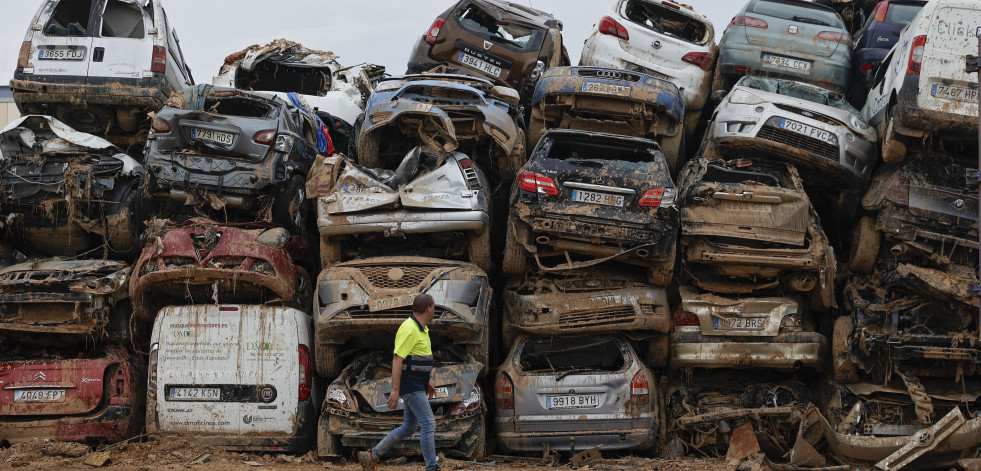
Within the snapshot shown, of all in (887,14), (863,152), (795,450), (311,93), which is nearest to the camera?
(795,450)

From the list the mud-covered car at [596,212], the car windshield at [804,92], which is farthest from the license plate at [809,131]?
the mud-covered car at [596,212]

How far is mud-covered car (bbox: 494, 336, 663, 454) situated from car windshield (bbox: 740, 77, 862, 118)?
448 cm

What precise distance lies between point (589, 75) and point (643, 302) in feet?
10.8

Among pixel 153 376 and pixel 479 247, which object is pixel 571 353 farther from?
pixel 153 376

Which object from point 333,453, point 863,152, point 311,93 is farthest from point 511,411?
point 311,93

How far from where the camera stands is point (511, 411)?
379 inches

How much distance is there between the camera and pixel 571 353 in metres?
10.5

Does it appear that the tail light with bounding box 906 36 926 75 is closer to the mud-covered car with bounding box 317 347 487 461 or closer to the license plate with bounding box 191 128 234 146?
the mud-covered car with bounding box 317 347 487 461

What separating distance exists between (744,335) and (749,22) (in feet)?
17.4

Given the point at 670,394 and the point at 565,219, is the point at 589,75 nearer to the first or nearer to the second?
the point at 565,219

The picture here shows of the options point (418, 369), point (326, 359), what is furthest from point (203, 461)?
point (418, 369)

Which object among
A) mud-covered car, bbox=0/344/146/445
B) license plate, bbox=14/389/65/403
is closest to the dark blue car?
mud-covered car, bbox=0/344/146/445

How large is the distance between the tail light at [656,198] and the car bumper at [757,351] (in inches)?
60.2

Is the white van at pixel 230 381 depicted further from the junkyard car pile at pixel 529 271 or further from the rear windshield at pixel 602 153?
the rear windshield at pixel 602 153
